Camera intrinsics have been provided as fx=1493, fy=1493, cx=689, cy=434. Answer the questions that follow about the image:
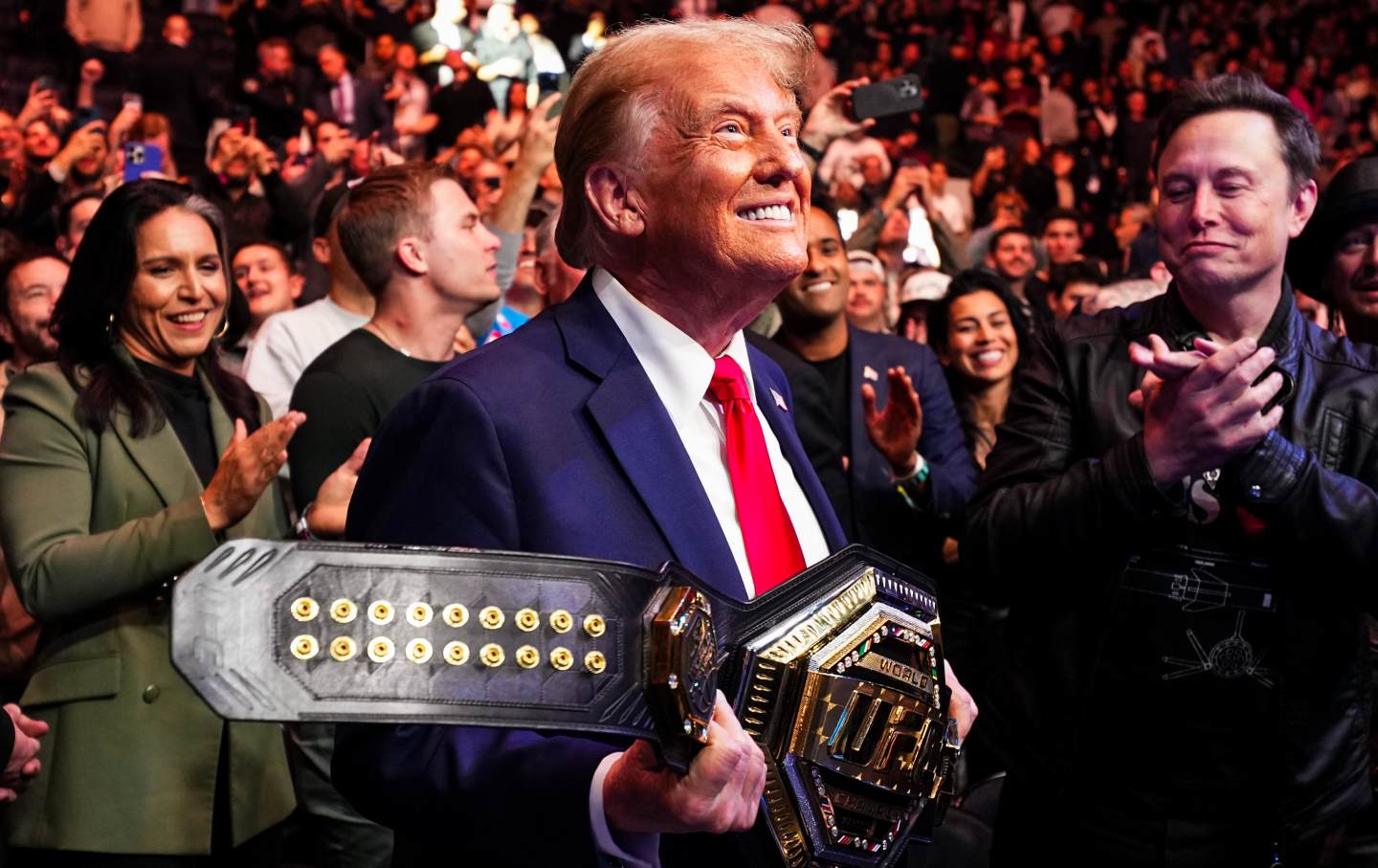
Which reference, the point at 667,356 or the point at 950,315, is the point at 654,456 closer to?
the point at 667,356

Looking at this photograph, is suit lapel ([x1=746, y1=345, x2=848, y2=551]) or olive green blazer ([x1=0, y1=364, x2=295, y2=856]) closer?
suit lapel ([x1=746, y1=345, x2=848, y2=551])

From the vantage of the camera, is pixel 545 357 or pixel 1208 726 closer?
pixel 545 357

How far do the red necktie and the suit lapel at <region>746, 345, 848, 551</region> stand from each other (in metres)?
0.11

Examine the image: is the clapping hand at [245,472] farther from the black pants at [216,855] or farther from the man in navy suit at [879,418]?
the man in navy suit at [879,418]

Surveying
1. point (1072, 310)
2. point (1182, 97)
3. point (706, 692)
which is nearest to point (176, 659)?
point (706, 692)

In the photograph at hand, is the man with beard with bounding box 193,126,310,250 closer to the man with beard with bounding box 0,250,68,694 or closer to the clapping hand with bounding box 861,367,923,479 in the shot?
the man with beard with bounding box 0,250,68,694

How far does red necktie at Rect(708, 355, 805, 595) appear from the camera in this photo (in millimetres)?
1861

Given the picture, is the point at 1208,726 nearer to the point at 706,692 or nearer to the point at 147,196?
the point at 706,692

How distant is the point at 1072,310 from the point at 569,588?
6.17 metres

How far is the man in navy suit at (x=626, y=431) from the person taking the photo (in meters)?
1.54

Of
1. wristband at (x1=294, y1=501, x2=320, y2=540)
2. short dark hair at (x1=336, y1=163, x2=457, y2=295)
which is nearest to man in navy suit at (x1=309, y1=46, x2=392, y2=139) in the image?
short dark hair at (x1=336, y1=163, x2=457, y2=295)

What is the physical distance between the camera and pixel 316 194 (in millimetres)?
7844

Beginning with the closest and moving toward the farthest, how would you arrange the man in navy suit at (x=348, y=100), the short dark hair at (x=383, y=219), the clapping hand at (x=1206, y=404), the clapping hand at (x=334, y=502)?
the clapping hand at (x=1206, y=404)
the clapping hand at (x=334, y=502)
the short dark hair at (x=383, y=219)
the man in navy suit at (x=348, y=100)

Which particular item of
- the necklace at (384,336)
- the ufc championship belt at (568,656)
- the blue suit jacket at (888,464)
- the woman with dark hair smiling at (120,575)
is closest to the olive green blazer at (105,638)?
the woman with dark hair smiling at (120,575)
